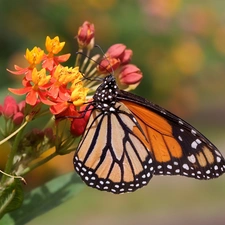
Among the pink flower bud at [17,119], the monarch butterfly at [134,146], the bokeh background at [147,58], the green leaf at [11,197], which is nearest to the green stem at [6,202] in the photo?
the green leaf at [11,197]

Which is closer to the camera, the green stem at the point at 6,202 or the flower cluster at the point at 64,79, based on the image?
the green stem at the point at 6,202

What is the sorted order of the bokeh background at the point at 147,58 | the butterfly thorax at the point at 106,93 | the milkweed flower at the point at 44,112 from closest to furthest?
the milkweed flower at the point at 44,112, the butterfly thorax at the point at 106,93, the bokeh background at the point at 147,58

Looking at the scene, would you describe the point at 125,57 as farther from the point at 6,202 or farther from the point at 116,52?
the point at 6,202

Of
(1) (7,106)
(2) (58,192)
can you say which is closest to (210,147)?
(2) (58,192)

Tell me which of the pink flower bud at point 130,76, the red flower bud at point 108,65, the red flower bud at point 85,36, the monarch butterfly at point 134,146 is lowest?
the monarch butterfly at point 134,146

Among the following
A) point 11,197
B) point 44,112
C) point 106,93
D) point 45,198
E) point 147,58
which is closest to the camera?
point 11,197

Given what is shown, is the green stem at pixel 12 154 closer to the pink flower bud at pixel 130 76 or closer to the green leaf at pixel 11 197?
the green leaf at pixel 11 197

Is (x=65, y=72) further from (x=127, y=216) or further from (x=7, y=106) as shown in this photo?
(x=127, y=216)

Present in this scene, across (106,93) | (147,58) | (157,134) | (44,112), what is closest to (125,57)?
(106,93)
